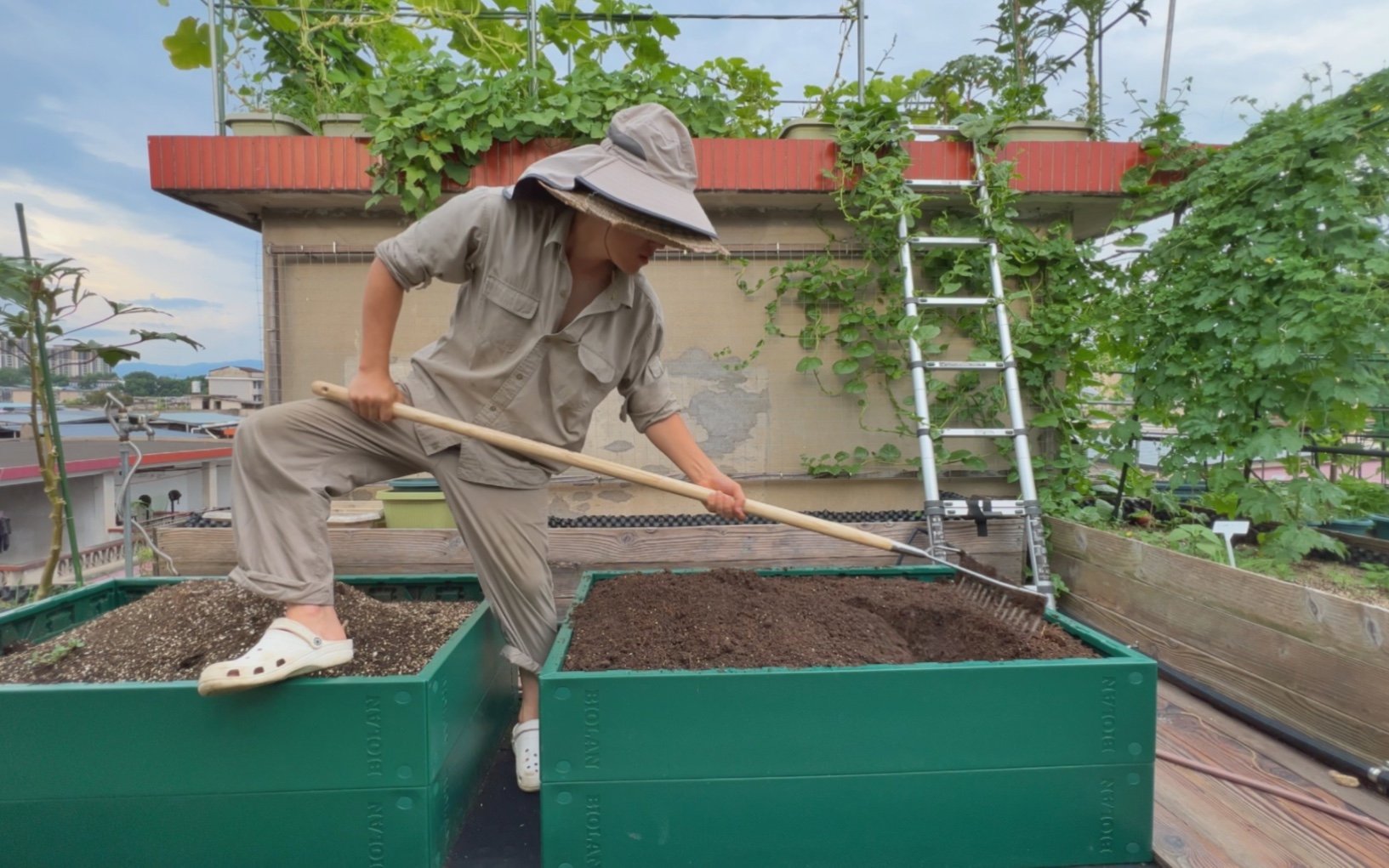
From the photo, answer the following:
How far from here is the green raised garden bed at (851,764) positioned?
4.66 feet

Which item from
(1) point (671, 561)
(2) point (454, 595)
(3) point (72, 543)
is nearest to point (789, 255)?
(1) point (671, 561)

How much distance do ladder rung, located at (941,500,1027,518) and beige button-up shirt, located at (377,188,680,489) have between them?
165 centimetres

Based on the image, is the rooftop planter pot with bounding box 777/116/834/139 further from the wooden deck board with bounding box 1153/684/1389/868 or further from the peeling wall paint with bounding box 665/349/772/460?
the wooden deck board with bounding box 1153/684/1389/868

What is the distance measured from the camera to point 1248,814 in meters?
1.69

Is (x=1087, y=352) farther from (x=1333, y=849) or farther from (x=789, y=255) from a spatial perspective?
(x=1333, y=849)

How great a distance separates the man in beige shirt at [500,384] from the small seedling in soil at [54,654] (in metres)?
0.51

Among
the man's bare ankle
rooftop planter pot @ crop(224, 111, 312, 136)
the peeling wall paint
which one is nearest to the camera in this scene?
the man's bare ankle

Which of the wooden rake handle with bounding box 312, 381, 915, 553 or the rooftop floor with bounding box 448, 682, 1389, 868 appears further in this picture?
the wooden rake handle with bounding box 312, 381, 915, 553

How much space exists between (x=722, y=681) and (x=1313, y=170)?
2905mm

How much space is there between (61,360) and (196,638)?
5.51 ft

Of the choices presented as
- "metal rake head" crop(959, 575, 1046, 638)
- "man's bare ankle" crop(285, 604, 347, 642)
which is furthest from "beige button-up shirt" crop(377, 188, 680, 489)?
"metal rake head" crop(959, 575, 1046, 638)

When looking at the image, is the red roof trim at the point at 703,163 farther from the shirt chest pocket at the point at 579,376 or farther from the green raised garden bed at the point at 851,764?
the green raised garden bed at the point at 851,764

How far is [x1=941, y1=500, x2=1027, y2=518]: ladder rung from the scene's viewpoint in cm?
294

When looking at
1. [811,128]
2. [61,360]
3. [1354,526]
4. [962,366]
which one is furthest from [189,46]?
[1354,526]
